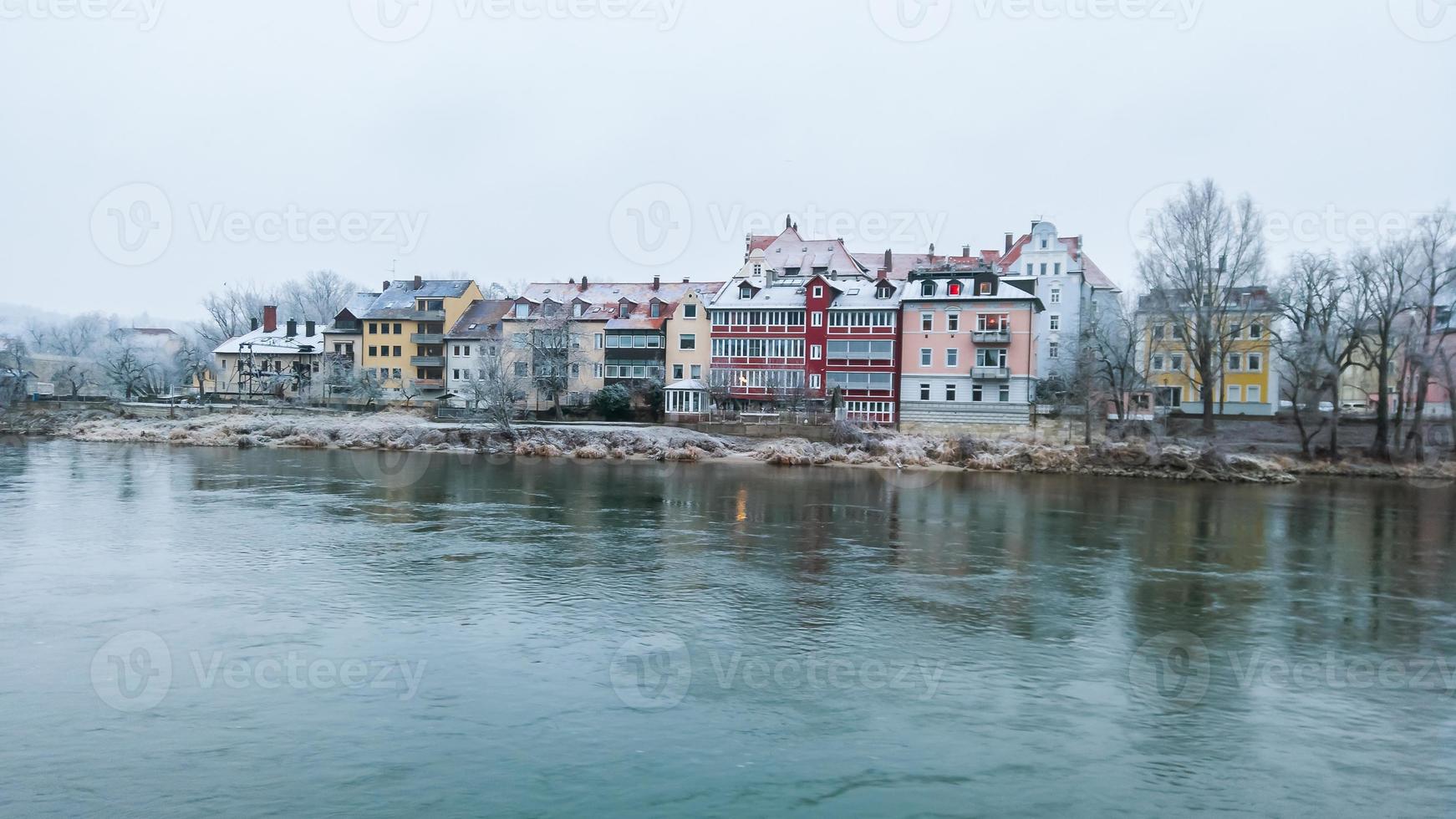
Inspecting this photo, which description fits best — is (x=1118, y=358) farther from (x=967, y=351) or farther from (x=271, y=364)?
(x=271, y=364)

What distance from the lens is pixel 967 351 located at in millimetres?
53594

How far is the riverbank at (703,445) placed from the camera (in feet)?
144

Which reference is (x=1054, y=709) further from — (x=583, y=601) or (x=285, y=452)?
(x=285, y=452)

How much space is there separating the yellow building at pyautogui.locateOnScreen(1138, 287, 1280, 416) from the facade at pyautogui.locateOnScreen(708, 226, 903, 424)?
13.9 metres

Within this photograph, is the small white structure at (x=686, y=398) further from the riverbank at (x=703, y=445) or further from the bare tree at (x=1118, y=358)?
the bare tree at (x=1118, y=358)

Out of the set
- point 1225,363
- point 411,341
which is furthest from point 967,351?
point 411,341

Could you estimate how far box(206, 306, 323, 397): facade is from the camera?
68750mm

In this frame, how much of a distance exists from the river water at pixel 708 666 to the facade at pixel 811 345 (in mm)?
27190

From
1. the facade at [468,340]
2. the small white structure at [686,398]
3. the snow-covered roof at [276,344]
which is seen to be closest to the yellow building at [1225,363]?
the small white structure at [686,398]

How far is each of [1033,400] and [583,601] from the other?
1600 inches

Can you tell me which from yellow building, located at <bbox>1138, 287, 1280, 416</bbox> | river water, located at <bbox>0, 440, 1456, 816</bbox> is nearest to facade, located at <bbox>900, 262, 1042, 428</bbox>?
yellow building, located at <bbox>1138, 287, 1280, 416</bbox>

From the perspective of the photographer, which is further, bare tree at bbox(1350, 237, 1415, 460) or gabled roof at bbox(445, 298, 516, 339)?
gabled roof at bbox(445, 298, 516, 339)

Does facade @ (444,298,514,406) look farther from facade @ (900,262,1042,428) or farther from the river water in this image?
the river water

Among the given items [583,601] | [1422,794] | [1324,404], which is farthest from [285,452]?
[1324,404]
